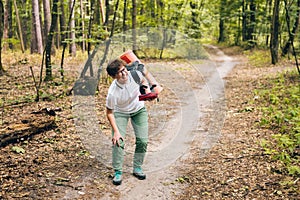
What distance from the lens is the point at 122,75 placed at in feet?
14.4

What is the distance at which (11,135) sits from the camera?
583 cm

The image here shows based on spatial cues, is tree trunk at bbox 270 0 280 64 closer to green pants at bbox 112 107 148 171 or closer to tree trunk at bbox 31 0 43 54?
tree trunk at bbox 31 0 43 54

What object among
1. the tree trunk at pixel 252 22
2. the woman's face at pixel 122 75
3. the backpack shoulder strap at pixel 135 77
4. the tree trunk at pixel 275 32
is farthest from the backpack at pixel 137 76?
the tree trunk at pixel 252 22

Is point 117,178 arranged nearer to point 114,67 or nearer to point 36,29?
point 114,67

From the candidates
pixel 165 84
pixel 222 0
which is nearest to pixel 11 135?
pixel 165 84

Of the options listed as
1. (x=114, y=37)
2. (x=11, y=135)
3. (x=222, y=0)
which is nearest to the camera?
(x=11, y=135)

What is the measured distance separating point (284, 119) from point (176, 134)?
240 centimetres

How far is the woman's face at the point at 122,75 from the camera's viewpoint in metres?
4.34

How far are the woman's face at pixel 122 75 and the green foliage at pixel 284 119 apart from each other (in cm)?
281

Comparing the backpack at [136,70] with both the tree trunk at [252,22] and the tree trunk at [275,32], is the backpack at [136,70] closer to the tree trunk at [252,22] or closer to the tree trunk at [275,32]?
the tree trunk at [275,32]

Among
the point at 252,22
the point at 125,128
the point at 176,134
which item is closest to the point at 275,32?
the point at 252,22

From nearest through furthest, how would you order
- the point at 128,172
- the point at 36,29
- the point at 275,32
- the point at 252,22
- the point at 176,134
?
the point at 128,172 < the point at 176,134 < the point at 36,29 < the point at 275,32 < the point at 252,22

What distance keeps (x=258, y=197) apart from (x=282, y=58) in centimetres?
1525

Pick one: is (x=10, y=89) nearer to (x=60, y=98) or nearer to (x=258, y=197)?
(x=60, y=98)
